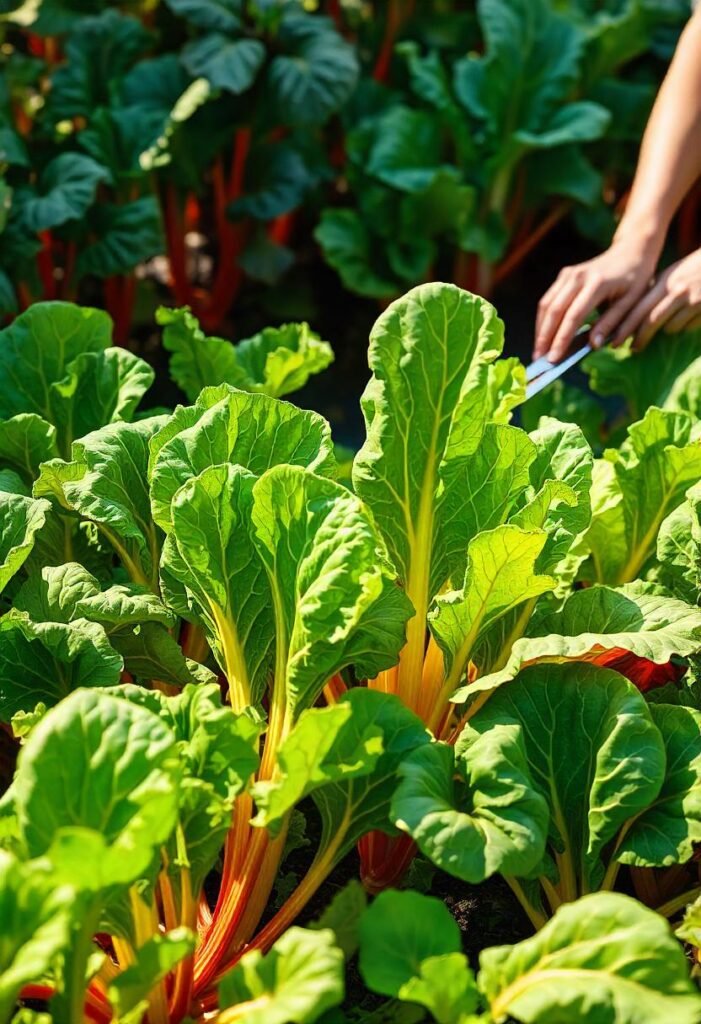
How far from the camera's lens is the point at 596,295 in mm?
1881

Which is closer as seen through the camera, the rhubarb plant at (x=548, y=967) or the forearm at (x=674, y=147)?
the rhubarb plant at (x=548, y=967)

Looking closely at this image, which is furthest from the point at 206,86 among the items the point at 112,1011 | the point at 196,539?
the point at 112,1011

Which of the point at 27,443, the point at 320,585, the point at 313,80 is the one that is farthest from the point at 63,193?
the point at 320,585

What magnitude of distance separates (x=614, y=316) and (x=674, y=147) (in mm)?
336

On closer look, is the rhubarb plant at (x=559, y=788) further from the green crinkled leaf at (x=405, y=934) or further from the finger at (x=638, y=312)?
the finger at (x=638, y=312)

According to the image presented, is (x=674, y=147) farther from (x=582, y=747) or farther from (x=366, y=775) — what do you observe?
(x=366, y=775)

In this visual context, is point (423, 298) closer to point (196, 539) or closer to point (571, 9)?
point (196, 539)

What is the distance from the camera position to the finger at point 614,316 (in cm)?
188

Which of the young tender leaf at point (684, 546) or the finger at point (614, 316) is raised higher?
the finger at point (614, 316)

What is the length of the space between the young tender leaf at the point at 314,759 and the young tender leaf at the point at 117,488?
379 mm

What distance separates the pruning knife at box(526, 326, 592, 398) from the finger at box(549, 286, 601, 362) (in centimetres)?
1

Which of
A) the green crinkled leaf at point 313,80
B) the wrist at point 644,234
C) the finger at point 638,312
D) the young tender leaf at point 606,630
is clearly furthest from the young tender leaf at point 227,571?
the green crinkled leaf at point 313,80

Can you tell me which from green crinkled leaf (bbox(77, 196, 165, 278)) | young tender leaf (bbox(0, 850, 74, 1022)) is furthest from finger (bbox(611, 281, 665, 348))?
young tender leaf (bbox(0, 850, 74, 1022))

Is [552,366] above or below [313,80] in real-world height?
below
